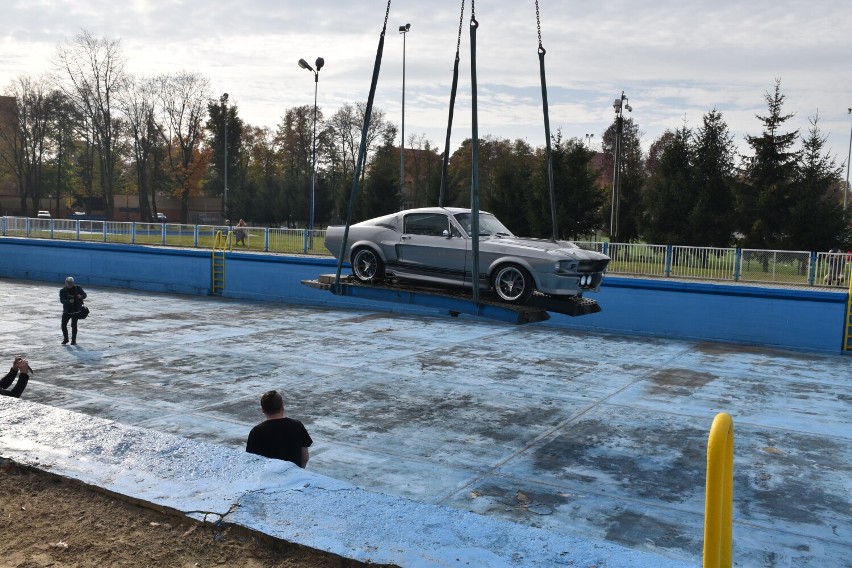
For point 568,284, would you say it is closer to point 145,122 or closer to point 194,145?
point 145,122

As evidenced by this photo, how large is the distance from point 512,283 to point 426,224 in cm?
159

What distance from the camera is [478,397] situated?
11.8 meters

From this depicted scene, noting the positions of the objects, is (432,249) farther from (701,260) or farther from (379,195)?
(379,195)

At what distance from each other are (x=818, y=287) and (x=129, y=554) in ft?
71.5

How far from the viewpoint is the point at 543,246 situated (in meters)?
9.55

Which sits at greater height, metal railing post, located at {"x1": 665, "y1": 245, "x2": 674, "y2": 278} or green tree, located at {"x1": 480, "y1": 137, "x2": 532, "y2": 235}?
green tree, located at {"x1": 480, "y1": 137, "x2": 532, "y2": 235}

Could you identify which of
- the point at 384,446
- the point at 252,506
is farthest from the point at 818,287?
the point at 252,506

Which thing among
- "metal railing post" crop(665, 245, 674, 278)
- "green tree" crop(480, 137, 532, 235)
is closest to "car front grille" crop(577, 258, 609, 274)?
"metal railing post" crop(665, 245, 674, 278)

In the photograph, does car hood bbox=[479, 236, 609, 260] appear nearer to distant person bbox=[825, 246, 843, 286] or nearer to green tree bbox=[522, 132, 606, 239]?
distant person bbox=[825, 246, 843, 286]

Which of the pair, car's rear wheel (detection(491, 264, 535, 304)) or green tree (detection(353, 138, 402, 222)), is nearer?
car's rear wheel (detection(491, 264, 535, 304))

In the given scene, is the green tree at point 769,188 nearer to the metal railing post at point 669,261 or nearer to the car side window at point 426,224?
the metal railing post at point 669,261

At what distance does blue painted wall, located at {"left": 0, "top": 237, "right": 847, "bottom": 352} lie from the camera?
57.9ft

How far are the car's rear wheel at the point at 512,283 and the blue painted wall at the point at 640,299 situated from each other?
10.5 m

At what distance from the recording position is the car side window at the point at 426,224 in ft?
33.8
